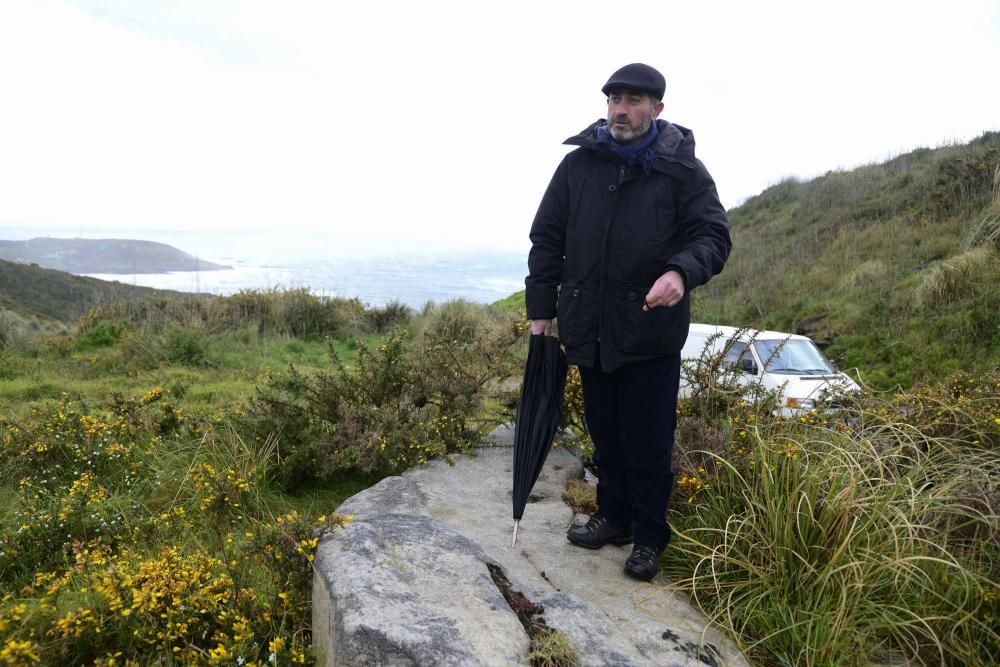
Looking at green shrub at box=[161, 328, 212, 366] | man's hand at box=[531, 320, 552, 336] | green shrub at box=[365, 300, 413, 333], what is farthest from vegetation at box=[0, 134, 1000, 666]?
green shrub at box=[365, 300, 413, 333]

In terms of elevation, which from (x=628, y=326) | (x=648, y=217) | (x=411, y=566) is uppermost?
(x=648, y=217)

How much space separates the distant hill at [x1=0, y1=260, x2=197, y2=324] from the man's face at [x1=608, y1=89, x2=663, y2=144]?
11.7 meters

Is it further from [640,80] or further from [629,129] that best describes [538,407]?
[640,80]

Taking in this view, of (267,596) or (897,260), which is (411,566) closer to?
(267,596)

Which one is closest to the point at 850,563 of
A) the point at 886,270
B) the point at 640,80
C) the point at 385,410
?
the point at 640,80

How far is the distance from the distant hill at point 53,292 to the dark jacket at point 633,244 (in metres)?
11.6

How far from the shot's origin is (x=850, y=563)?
2396 mm

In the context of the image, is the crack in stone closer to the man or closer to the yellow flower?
the man

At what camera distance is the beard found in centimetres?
273

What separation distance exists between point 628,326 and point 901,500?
1.41 m

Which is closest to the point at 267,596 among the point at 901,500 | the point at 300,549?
the point at 300,549

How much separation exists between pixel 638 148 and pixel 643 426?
3.96 feet

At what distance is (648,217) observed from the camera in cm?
268

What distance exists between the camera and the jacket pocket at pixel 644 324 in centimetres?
265
